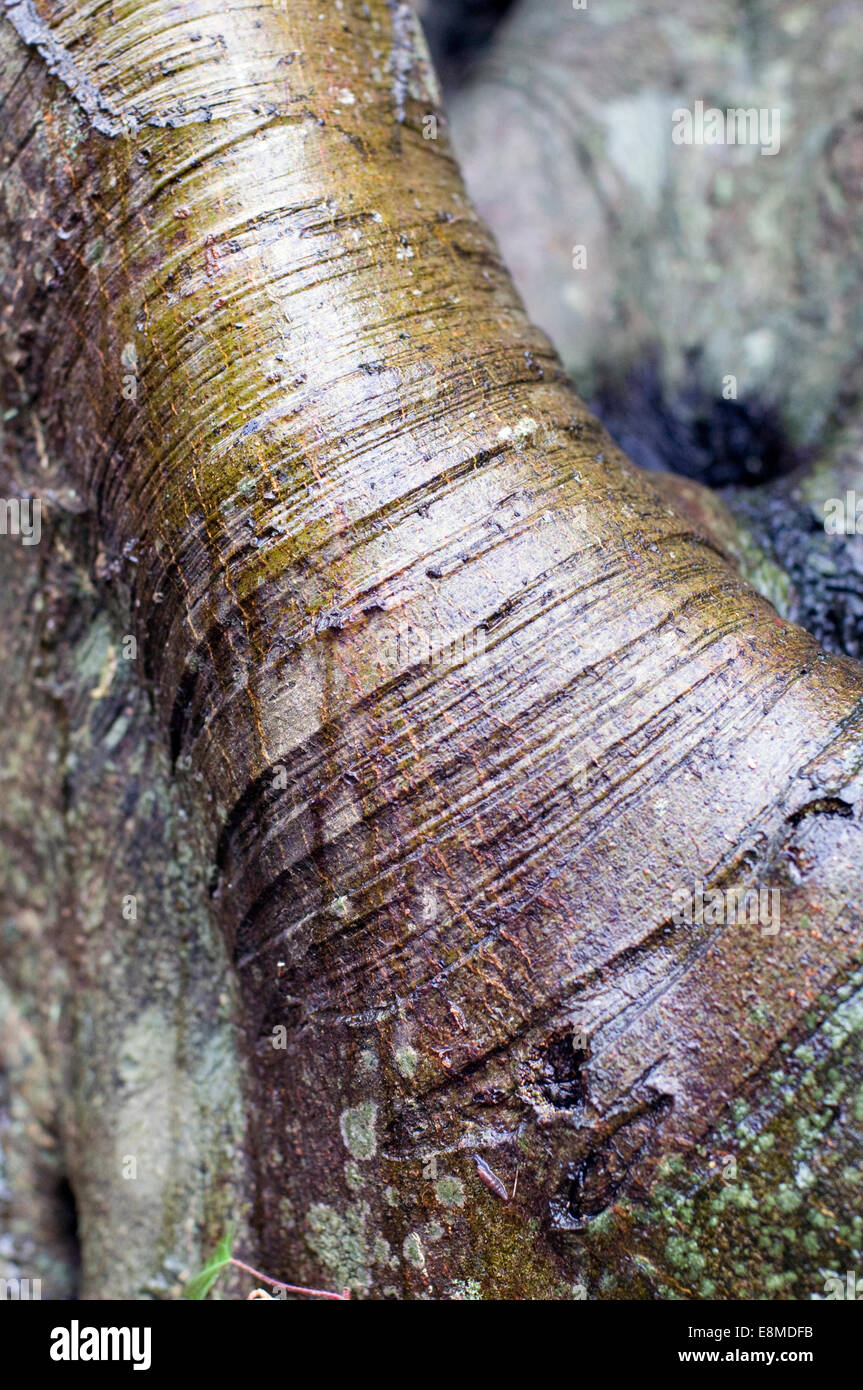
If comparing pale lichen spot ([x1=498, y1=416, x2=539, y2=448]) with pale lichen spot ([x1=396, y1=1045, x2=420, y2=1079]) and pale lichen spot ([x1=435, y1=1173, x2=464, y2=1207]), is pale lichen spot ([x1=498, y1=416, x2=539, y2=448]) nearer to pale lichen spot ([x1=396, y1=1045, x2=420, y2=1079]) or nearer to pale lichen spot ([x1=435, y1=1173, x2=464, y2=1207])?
→ pale lichen spot ([x1=396, y1=1045, x2=420, y2=1079])

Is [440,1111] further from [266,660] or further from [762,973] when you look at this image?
[266,660]

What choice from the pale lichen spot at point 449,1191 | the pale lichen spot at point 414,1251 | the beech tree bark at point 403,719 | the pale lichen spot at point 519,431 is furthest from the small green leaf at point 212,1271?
the pale lichen spot at point 519,431

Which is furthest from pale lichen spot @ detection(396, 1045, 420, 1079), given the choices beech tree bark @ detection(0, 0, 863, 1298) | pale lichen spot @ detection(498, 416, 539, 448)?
pale lichen spot @ detection(498, 416, 539, 448)

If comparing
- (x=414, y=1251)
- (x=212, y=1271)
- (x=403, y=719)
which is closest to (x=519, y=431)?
(x=403, y=719)

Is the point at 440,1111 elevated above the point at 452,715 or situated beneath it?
situated beneath

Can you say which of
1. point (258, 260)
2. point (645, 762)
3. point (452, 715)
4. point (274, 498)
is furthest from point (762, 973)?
point (258, 260)
